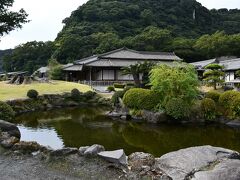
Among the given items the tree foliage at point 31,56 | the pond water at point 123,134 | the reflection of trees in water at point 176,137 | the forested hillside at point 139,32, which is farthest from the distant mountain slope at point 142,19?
the reflection of trees in water at point 176,137

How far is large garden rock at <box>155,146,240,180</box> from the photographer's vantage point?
26.3 feet

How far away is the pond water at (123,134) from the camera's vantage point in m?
16.7

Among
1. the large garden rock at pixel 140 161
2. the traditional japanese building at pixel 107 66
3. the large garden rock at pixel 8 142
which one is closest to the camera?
the large garden rock at pixel 140 161

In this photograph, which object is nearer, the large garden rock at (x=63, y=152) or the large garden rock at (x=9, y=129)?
the large garden rock at (x=63, y=152)

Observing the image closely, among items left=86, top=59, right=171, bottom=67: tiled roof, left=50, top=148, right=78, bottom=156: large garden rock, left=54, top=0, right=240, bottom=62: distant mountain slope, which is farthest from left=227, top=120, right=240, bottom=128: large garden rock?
left=54, top=0, right=240, bottom=62: distant mountain slope

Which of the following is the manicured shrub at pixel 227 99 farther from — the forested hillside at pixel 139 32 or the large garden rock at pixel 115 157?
the forested hillside at pixel 139 32

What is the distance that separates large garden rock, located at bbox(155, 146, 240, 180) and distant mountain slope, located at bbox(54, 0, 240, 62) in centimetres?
7479

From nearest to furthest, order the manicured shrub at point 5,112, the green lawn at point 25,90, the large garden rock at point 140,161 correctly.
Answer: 1. the large garden rock at point 140,161
2. the manicured shrub at point 5,112
3. the green lawn at point 25,90

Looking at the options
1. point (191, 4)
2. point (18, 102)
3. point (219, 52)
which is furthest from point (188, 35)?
point (18, 102)

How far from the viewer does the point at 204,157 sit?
8.58 meters

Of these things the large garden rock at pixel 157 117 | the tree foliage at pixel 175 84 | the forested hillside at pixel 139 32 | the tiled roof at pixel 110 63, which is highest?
the forested hillside at pixel 139 32

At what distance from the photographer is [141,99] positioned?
2431 cm

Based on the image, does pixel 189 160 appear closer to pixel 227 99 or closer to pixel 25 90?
pixel 227 99

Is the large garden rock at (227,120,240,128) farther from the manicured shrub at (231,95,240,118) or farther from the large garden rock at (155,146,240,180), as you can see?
the large garden rock at (155,146,240,180)
